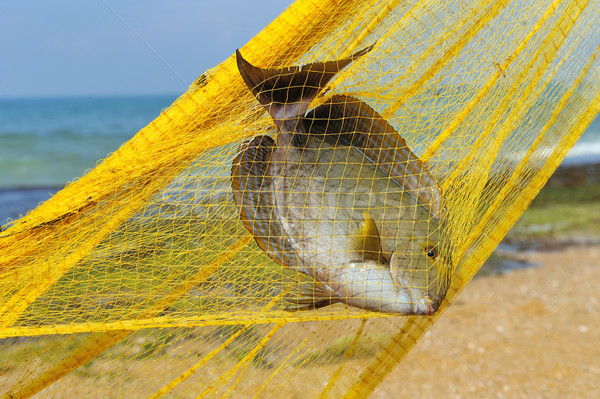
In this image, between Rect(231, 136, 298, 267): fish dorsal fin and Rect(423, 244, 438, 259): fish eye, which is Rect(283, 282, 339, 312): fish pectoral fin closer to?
Rect(231, 136, 298, 267): fish dorsal fin

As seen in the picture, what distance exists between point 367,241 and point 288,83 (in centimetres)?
67

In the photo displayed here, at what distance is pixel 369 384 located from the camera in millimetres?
2617

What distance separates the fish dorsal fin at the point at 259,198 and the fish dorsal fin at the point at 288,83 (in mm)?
156

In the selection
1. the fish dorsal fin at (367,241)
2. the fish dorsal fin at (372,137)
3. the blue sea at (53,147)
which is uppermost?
the blue sea at (53,147)

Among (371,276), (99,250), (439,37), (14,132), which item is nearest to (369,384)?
(371,276)

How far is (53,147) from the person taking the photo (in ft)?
74.3

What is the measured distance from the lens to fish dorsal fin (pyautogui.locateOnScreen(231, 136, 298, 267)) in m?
2.13

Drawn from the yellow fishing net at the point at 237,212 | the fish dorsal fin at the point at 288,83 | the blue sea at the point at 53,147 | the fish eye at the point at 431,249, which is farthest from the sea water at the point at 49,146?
the fish eye at the point at 431,249

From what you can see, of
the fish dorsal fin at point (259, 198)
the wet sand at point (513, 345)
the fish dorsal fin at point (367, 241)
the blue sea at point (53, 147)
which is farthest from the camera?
the blue sea at point (53, 147)

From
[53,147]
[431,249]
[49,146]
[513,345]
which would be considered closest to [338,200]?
[431,249]

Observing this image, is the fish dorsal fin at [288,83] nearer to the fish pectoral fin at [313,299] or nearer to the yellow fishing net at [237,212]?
the yellow fishing net at [237,212]

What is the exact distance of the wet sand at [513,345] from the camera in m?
4.56

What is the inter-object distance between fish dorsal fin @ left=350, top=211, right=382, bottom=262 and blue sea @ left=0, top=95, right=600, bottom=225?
30.7 feet

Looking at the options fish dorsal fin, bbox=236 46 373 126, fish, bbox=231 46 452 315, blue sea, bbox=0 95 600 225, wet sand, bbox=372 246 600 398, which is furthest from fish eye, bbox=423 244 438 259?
blue sea, bbox=0 95 600 225
